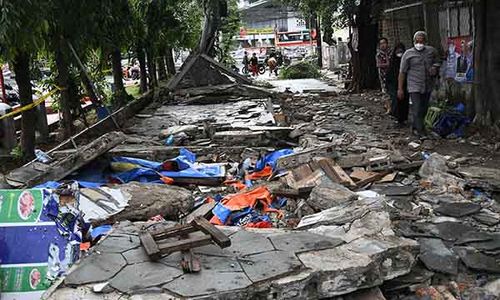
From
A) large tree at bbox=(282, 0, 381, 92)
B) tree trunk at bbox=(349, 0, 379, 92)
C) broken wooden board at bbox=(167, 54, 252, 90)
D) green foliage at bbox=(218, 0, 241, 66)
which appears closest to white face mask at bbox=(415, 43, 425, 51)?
large tree at bbox=(282, 0, 381, 92)

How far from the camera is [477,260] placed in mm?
4355

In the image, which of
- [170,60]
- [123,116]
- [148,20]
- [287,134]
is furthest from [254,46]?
[287,134]

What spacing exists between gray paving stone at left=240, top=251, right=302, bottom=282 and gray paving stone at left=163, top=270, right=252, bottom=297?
0.09 metres

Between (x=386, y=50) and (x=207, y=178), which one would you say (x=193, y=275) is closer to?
(x=207, y=178)

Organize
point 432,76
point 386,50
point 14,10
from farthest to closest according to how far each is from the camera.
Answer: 1. point 386,50
2. point 432,76
3. point 14,10

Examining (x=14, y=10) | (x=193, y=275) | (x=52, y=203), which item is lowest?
(x=193, y=275)

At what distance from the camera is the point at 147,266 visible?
3854 mm

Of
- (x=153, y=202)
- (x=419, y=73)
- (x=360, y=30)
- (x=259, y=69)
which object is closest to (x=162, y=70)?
(x=259, y=69)

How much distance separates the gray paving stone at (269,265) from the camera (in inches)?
146

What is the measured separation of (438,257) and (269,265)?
145cm

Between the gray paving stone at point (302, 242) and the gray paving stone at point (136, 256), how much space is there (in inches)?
38.2

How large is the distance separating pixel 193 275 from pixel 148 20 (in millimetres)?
15668

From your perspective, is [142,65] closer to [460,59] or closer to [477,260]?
[460,59]

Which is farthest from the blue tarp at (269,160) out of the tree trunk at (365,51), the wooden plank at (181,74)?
the wooden plank at (181,74)
